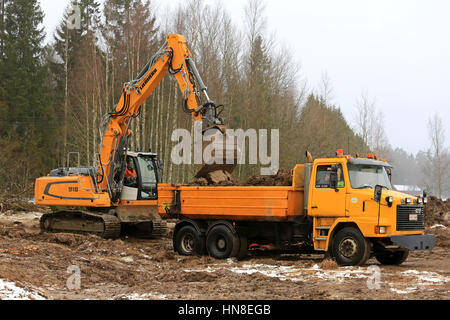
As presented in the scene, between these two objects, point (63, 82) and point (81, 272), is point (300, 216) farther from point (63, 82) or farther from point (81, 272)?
point (63, 82)

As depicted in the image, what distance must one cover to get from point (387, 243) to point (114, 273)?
19.7 ft

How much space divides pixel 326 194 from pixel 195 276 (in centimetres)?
368

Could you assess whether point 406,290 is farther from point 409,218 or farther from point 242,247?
point 242,247

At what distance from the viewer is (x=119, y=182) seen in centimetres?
1791

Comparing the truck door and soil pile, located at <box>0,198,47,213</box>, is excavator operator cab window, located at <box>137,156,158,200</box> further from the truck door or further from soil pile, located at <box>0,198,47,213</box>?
soil pile, located at <box>0,198,47,213</box>

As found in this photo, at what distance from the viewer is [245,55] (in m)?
35.1

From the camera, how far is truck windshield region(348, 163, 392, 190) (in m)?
12.7

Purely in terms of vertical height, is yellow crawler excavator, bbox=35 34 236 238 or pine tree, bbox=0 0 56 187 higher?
pine tree, bbox=0 0 56 187

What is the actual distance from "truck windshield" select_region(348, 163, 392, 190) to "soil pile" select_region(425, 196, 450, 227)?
1146cm

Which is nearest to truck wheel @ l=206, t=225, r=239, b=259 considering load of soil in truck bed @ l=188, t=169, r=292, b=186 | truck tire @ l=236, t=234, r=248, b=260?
truck tire @ l=236, t=234, r=248, b=260

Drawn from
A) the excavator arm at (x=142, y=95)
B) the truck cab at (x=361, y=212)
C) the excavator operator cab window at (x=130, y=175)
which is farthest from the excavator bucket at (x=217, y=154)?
the excavator operator cab window at (x=130, y=175)
